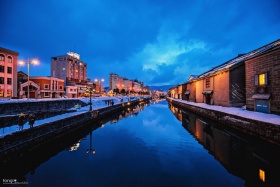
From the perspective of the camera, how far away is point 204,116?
29562 millimetres

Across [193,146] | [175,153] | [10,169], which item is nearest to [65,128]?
[10,169]

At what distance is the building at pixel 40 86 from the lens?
171 feet

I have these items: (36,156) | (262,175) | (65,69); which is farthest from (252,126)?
(65,69)

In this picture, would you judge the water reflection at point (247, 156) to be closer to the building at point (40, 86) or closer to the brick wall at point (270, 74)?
the brick wall at point (270, 74)

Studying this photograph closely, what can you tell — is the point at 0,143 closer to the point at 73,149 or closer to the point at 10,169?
the point at 10,169

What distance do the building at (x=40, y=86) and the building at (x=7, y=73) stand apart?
13.3ft

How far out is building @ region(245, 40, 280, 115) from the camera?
18.2 meters

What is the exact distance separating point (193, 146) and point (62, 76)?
306 ft

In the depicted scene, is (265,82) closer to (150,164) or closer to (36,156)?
(150,164)

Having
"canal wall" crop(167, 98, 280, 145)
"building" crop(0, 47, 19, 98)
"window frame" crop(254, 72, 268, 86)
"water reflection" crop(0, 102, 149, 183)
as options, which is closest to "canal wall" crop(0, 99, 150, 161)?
"water reflection" crop(0, 102, 149, 183)

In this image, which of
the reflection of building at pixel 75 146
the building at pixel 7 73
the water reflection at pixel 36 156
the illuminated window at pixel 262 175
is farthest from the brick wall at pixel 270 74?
the building at pixel 7 73

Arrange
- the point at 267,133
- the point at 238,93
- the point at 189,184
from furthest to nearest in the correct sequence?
the point at 238,93 → the point at 267,133 → the point at 189,184

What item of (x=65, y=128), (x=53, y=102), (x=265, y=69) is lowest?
(x=65, y=128)

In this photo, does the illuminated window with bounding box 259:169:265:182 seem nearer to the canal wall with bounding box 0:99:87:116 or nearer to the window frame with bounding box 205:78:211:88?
the canal wall with bounding box 0:99:87:116
